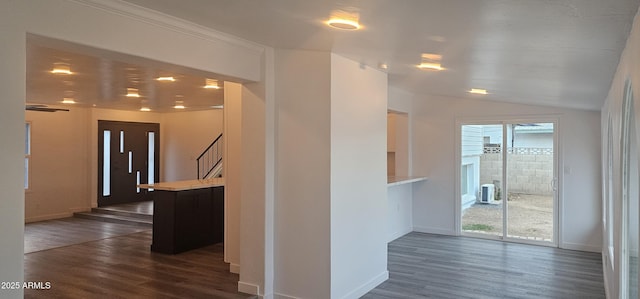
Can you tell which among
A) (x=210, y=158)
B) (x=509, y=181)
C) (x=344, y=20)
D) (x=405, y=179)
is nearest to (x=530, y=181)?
(x=509, y=181)

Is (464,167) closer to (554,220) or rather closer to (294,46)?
(554,220)

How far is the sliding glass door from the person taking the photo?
22.8 feet

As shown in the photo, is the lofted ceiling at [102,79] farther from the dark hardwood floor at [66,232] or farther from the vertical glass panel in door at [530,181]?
the vertical glass panel in door at [530,181]

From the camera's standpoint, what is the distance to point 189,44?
3.33m

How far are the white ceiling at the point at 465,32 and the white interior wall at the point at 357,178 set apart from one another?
0.35 m

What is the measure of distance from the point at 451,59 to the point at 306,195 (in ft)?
5.80

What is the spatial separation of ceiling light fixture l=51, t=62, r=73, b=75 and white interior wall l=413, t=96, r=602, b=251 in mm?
5390

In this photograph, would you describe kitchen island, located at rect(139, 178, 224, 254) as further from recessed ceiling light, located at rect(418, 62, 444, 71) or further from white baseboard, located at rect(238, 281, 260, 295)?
recessed ceiling light, located at rect(418, 62, 444, 71)

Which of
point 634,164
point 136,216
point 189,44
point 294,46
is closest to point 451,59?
point 294,46

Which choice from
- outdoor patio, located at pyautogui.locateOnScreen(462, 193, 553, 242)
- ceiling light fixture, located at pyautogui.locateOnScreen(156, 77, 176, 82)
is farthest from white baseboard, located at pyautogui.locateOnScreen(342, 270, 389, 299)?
ceiling light fixture, located at pyautogui.locateOnScreen(156, 77, 176, 82)

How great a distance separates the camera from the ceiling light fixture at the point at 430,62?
3594mm

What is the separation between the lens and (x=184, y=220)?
6.18 metres

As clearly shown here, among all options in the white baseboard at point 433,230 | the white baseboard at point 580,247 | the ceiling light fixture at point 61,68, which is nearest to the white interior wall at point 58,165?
the ceiling light fixture at point 61,68

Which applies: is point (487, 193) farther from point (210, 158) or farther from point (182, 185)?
point (210, 158)
